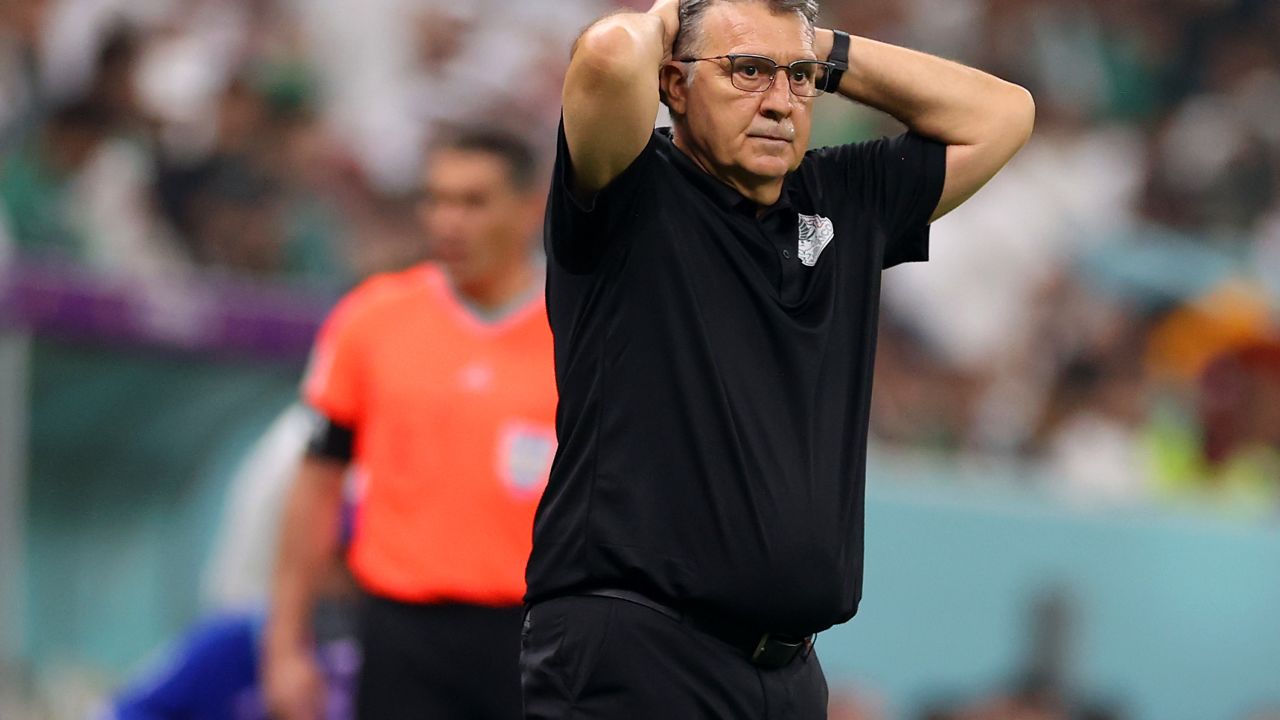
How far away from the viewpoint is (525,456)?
180 inches

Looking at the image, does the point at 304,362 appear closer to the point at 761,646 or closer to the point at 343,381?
the point at 343,381

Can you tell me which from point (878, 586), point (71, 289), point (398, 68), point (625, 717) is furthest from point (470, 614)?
point (398, 68)

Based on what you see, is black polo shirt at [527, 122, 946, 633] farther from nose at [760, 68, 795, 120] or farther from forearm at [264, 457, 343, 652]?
forearm at [264, 457, 343, 652]

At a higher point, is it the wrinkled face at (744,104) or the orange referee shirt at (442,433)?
the wrinkled face at (744,104)

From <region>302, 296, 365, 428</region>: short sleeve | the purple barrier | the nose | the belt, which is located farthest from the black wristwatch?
the purple barrier

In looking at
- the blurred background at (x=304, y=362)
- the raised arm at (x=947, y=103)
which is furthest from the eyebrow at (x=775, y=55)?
the blurred background at (x=304, y=362)

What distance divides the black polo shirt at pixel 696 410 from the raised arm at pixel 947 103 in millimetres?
392

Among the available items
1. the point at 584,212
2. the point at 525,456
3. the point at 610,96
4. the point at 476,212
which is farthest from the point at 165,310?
the point at 610,96

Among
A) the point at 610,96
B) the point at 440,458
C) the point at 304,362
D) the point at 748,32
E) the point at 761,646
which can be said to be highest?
the point at 748,32

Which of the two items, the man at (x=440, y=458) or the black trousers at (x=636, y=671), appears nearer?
the black trousers at (x=636, y=671)

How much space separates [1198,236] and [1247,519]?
164 inches

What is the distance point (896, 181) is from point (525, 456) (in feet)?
5.08

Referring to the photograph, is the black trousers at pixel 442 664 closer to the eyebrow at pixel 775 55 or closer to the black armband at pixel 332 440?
the black armband at pixel 332 440

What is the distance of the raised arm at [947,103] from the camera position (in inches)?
→ 131
